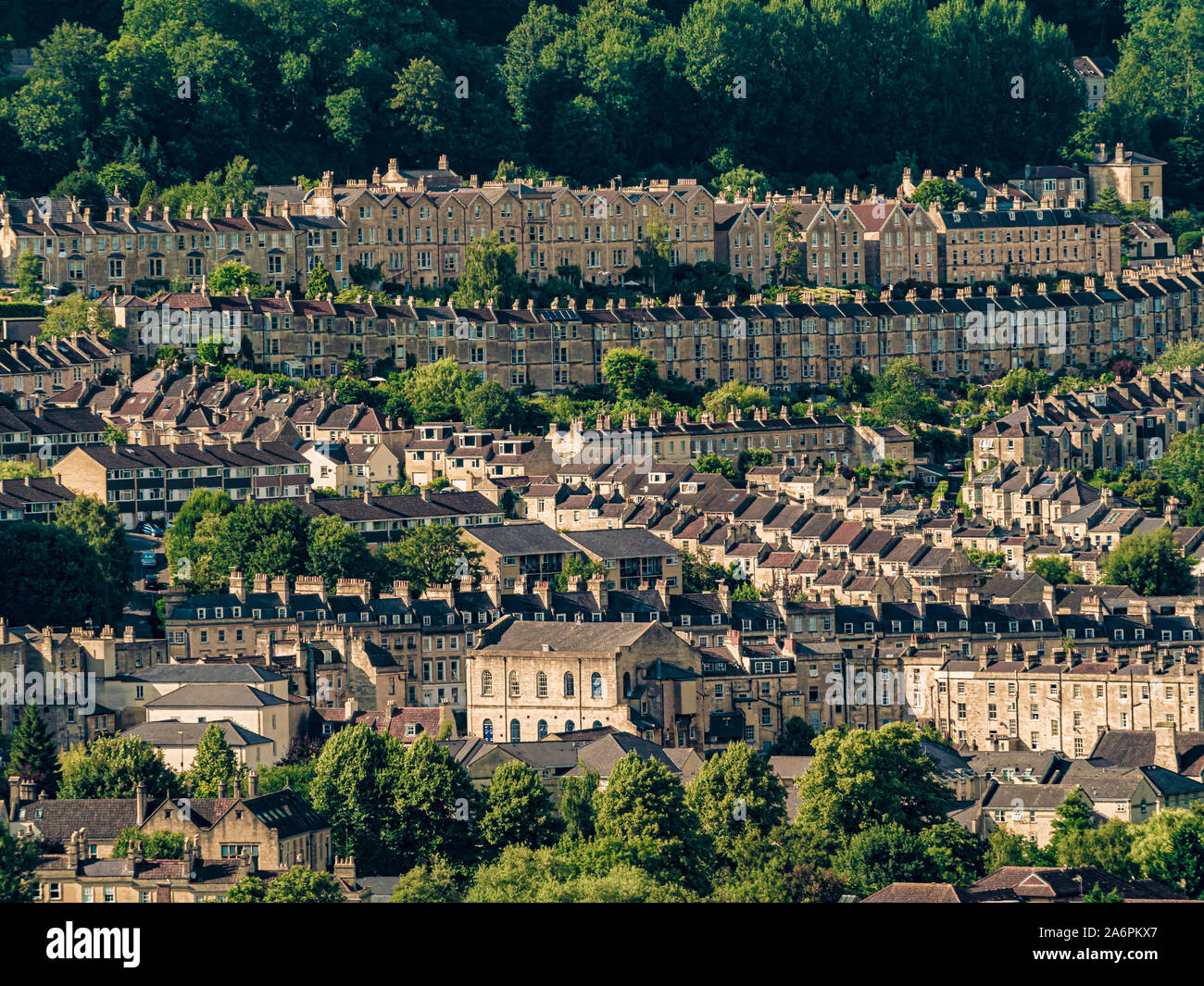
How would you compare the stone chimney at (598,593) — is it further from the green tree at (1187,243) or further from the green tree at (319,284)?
the green tree at (1187,243)

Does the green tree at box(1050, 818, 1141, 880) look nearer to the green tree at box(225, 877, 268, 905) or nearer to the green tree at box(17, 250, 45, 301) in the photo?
the green tree at box(225, 877, 268, 905)

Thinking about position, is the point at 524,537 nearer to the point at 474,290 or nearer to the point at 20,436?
the point at 20,436

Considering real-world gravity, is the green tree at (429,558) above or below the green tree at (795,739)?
above

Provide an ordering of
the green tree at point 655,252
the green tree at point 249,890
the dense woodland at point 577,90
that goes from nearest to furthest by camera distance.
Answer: the green tree at point 249,890, the green tree at point 655,252, the dense woodland at point 577,90

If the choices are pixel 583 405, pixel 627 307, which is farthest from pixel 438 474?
pixel 627 307

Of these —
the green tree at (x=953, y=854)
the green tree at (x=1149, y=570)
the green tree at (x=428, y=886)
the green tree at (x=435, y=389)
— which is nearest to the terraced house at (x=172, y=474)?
the green tree at (x=435, y=389)

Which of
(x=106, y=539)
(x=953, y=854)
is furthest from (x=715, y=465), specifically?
(x=953, y=854)

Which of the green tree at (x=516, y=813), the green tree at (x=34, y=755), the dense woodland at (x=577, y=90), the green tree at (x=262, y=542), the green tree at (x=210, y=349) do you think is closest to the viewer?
the green tree at (x=516, y=813)
